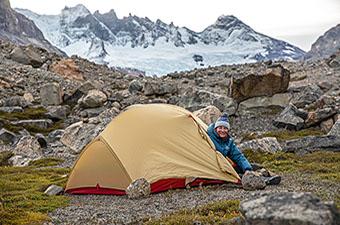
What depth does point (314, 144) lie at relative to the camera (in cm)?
1984

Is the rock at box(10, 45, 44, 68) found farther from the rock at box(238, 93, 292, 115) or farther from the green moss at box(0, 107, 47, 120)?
the rock at box(238, 93, 292, 115)

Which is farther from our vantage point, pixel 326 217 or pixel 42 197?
pixel 42 197

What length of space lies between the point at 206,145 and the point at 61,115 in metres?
21.4

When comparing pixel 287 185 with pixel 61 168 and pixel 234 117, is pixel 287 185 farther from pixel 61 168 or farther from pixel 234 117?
pixel 234 117

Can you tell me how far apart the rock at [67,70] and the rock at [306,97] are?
26.9 m

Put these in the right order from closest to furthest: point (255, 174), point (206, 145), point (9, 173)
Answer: point (255, 174) < point (206, 145) < point (9, 173)

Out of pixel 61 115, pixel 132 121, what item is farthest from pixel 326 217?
pixel 61 115

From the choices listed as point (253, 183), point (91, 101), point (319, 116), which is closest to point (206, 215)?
point (253, 183)

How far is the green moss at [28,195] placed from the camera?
1098cm

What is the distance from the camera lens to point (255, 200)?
21.6ft

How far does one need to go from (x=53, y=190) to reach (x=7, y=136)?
49.2 ft

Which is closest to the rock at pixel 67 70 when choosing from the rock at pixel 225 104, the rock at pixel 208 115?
the rock at pixel 225 104

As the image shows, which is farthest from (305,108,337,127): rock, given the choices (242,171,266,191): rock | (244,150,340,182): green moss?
(242,171,266,191): rock

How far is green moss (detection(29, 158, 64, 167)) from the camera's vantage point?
21766mm
